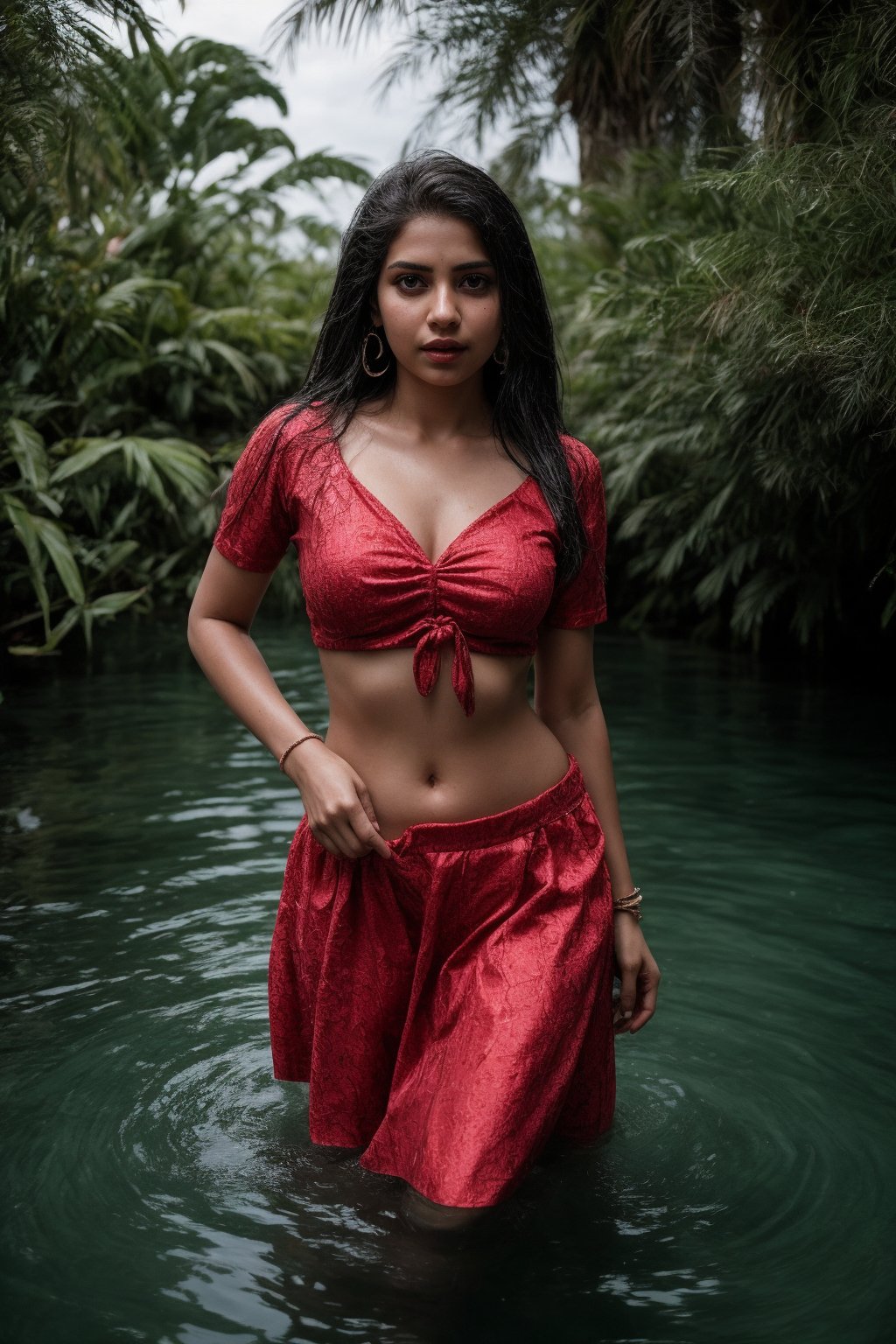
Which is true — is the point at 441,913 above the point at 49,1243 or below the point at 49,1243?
above

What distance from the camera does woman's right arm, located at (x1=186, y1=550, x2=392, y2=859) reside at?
2244 millimetres

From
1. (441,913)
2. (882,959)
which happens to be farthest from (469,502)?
(882,959)

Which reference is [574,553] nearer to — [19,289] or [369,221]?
[369,221]

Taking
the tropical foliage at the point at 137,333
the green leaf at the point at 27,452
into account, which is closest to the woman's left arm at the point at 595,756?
the tropical foliage at the point at 137,333

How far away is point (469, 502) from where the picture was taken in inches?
93.6

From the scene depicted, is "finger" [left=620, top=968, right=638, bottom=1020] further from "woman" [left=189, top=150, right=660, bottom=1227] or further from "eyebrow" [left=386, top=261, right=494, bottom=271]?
"eyebrow" [left=386, top=261, right=494, bottom=271]

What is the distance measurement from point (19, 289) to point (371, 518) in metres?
8.08

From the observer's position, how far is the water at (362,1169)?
241 centimetres

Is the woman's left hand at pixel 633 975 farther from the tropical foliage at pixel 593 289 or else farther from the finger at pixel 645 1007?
the tropical foliage at pixel 593 289

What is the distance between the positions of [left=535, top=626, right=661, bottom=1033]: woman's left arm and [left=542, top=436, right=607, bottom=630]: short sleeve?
36 millimetres

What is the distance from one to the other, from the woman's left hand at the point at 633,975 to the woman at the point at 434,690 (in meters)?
0.09

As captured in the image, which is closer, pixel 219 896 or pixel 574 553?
pixel 574 553

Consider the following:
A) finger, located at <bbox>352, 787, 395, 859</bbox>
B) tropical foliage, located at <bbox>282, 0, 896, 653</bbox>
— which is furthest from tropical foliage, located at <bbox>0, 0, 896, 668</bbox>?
finger, located at <bbox>352, 787, 395, 859</bbox>

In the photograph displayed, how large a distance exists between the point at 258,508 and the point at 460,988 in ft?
2.96
